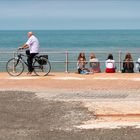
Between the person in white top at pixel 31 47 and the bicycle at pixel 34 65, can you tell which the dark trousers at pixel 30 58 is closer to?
the person in white top at pixel 31 47

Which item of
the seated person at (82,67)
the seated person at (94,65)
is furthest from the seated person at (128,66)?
the seated person at (82,67)

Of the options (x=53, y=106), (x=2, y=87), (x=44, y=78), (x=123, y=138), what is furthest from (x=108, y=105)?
(x=44, y=78)

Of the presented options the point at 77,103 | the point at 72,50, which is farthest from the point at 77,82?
the point at 72,50

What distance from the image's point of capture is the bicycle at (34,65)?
2153 centimetres

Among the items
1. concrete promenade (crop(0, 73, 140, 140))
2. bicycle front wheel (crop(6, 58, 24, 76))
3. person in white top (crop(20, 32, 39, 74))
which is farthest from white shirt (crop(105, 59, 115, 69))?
bicycle front wheel (crop(6, 58, 24, 76))

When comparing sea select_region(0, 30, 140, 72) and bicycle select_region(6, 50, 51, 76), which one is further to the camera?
sea select_region(0, 30, 140, 72)

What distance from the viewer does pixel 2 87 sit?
60.1ft

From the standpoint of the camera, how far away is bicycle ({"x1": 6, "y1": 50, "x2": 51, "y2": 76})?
2153 cm

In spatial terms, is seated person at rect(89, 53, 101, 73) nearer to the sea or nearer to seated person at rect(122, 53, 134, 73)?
the sea

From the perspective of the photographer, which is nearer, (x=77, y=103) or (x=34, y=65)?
(x=77, y=103)

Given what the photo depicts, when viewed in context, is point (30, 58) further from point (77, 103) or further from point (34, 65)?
point (77, 103)

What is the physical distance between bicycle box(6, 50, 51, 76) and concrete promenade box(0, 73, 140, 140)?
36cm

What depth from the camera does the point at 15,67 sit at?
864 inches

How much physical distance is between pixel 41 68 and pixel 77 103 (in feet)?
24.6
